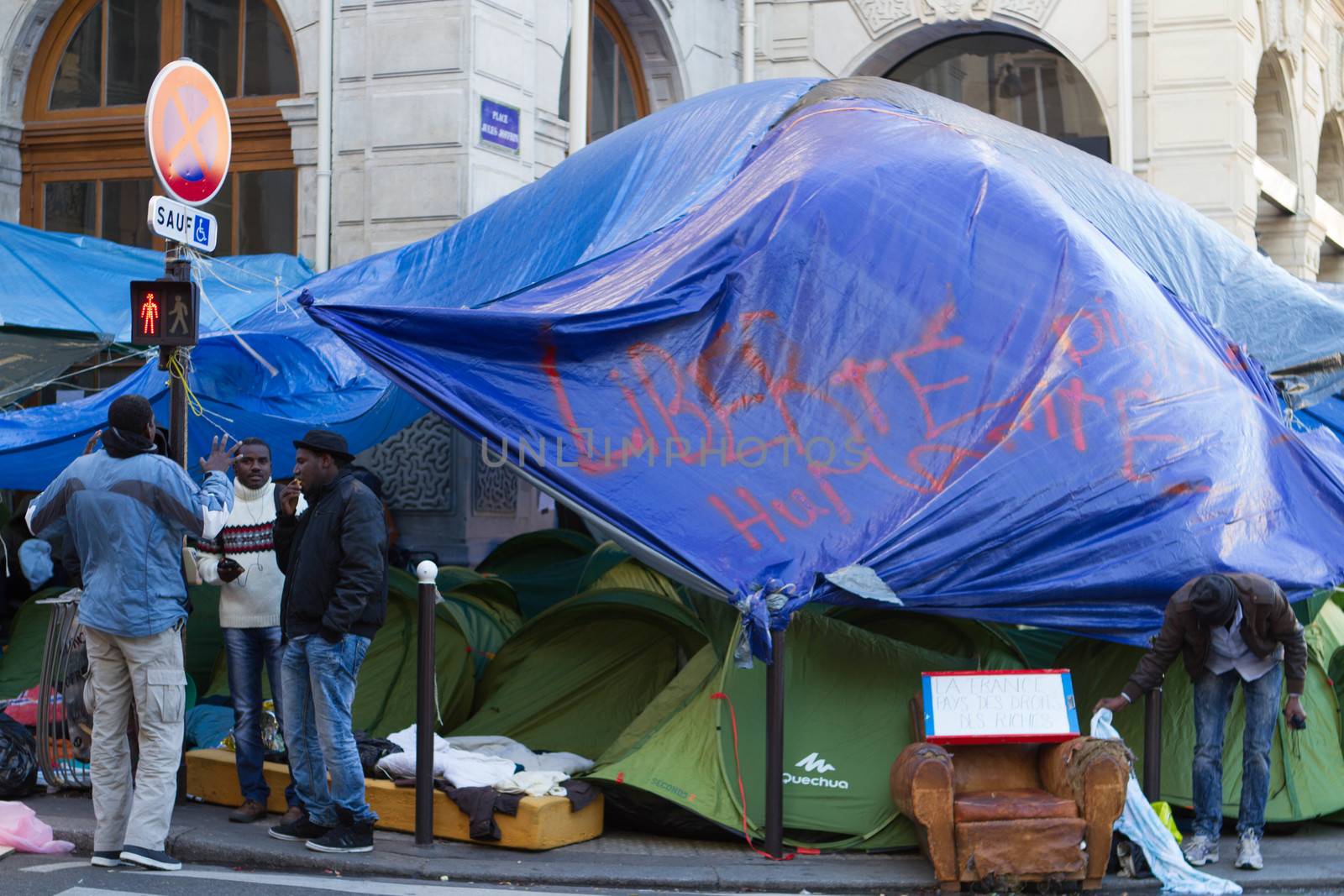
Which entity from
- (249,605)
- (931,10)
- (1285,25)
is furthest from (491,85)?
(1285,25)

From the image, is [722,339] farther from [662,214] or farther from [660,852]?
[660,852]

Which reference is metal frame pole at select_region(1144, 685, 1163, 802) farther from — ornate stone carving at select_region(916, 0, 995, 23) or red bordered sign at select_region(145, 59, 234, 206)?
ornate stone carving at select_region(916, 0, 995, 23)

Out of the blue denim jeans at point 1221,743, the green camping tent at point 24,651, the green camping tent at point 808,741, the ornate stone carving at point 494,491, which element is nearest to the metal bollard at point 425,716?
the green camping tent at point 808,741

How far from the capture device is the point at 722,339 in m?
8.07

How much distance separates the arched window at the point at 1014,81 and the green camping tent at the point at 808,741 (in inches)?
468

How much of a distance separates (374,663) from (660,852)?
2.65 m

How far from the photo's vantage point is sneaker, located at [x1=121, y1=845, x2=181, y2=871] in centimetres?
668

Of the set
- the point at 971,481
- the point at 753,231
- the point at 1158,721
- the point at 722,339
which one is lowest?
the point at 1158,721

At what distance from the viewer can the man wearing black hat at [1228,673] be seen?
701 centimetres

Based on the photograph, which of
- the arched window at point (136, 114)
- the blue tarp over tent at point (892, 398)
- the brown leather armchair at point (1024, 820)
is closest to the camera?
the brown leather armchair at point (1024, 820)

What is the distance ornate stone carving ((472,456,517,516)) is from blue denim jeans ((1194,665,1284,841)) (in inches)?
261

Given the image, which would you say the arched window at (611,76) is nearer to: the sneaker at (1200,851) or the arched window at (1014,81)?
the arched window at (1014,81)

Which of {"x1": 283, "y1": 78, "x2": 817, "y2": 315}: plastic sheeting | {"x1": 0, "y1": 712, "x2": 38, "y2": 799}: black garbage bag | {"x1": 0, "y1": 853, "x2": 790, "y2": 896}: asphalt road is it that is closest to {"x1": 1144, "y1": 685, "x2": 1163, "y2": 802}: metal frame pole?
{"x1": 0, "y1": 853, "x2": 790, "y2": 896}: asphalt road

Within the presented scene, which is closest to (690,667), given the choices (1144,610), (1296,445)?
(1144,610)
